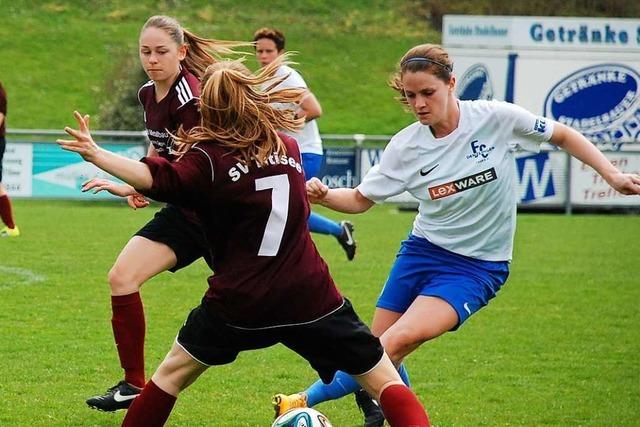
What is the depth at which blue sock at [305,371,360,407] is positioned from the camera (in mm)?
5227

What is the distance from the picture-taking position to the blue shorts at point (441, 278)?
16.5ft

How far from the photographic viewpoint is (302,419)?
4.56m

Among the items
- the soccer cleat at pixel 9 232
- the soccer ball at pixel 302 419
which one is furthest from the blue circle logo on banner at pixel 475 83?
the soccer ball at pixel 302 419

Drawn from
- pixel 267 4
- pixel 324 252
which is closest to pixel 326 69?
pixel 267 4

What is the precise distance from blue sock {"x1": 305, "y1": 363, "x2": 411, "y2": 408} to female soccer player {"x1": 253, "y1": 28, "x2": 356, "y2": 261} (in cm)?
355

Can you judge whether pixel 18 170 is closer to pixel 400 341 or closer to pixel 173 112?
pixel 173 112

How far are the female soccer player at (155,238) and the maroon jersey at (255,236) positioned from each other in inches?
53.4

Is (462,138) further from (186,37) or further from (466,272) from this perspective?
(186,37)

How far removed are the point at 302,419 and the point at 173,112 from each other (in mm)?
1830

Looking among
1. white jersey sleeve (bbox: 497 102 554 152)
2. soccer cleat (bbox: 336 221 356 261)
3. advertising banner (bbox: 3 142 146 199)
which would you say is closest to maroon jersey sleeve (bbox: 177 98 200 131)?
white jersey sleeve (bbox: 497 102 554 152)

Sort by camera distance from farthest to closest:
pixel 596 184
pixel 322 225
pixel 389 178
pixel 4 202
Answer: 1. pixel 596 184
2. pixel 4 202
3. pixel 322 225
4. pixel 389 178

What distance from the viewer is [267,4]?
36531mm

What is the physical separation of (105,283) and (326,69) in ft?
74.0

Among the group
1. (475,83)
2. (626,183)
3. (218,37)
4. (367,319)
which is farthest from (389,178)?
(218,37)
